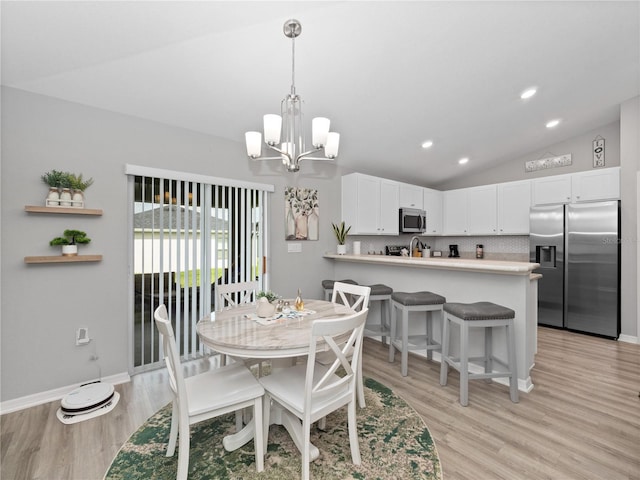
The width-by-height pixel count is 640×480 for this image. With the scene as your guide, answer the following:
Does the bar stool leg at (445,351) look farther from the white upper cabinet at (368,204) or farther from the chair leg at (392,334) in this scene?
the white upper cabinet at (368,204)

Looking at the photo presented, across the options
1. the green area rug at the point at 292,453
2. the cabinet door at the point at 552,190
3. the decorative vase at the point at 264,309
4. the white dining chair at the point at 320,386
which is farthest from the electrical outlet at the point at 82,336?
the cabinet door at the point at 552,190

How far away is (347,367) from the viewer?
1594mm

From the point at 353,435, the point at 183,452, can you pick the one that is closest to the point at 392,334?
the point at 353,435

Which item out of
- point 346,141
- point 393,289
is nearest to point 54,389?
point 393,289

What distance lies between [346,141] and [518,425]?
336 centimetres

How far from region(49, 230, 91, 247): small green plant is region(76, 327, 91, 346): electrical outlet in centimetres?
75

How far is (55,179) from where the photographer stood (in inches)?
91.6

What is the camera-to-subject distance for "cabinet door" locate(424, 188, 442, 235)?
560 centimetres

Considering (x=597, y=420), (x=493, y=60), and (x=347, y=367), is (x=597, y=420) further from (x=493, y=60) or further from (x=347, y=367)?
(x=493, y=60)

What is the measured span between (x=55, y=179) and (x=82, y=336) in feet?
4.40

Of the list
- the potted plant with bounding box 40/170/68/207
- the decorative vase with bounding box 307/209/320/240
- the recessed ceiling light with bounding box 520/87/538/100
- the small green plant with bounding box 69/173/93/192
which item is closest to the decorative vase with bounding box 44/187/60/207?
the potted plant with bounding box 40/170/68/207

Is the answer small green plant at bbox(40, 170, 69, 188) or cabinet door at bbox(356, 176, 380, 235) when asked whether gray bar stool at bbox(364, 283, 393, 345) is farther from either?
small green plant at bbox(40, 170, 69, 188)

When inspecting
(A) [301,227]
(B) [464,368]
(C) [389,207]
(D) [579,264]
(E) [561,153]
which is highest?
(E) [561,153]

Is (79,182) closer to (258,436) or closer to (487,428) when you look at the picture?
(258,436)
